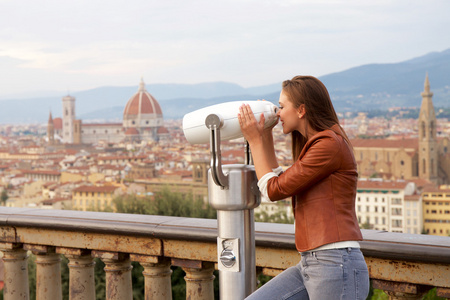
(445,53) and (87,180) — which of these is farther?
(445,53)

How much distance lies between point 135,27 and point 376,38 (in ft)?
97.2

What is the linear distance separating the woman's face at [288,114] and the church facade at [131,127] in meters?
74.8

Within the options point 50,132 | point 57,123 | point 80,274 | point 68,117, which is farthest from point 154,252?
point 57,123

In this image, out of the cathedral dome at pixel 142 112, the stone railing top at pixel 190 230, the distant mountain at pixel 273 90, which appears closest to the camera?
the stone railing top at pixel 190 230

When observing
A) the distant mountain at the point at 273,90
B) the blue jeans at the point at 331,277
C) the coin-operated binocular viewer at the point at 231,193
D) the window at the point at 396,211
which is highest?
the distant mountain at the point at 273,90

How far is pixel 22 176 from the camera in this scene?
167 ft

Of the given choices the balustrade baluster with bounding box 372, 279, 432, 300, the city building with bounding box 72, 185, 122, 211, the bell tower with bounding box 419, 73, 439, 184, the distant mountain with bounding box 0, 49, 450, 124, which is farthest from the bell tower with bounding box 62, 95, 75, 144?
the balustrade baluster with bounding box 372, 279, 432, 300

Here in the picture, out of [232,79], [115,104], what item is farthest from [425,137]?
[115,104]

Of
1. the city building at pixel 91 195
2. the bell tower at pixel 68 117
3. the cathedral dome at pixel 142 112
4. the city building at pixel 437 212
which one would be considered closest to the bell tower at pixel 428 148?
the city building at pixel 437 212

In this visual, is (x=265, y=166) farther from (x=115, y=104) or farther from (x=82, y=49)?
(x=115, y=104)

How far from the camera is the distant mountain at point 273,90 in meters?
63.3

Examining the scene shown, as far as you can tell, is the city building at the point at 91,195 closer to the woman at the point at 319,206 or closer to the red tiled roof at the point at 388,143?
the red tiled roof at the point at 388,143

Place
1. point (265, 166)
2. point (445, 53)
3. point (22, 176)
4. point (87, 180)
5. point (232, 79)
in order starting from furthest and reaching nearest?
point (232, 79) < point (445, 53) < point (22, 176) < point (87, 180) < point (265, 166)

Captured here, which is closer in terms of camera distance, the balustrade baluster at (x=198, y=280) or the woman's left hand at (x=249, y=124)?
the woman's left hand at (x=249, y=124)
